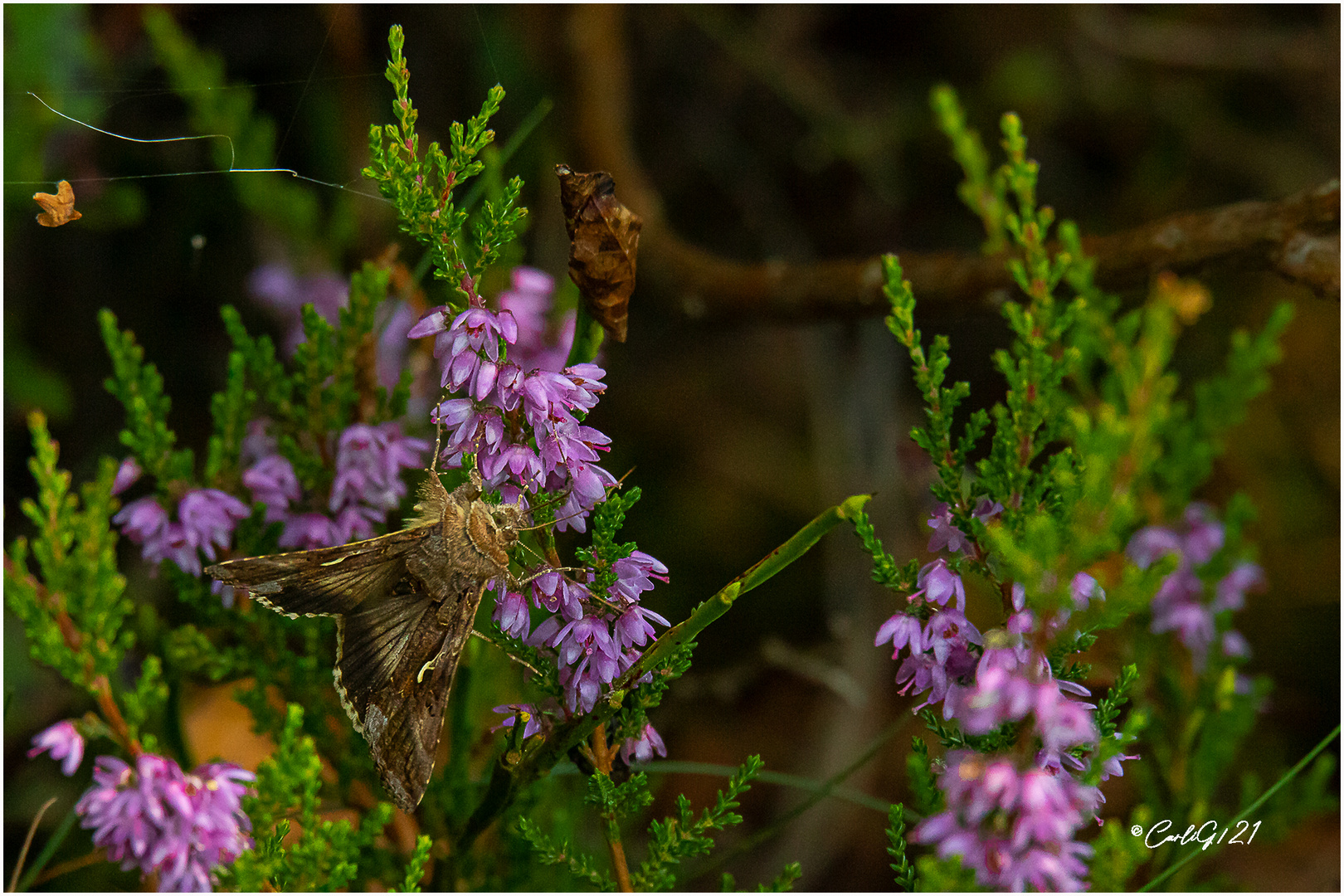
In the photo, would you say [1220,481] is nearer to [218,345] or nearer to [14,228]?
[218,345]

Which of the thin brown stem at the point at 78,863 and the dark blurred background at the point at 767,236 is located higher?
the dark blurred background at the point at 767,236

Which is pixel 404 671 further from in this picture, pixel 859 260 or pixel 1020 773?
pixel 859 260

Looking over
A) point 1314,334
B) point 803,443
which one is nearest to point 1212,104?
point 1314,334

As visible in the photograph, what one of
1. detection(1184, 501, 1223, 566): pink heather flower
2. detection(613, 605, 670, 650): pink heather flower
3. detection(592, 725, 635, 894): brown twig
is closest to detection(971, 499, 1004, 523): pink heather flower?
detection(613, 605, 670, 650): pink heather flower

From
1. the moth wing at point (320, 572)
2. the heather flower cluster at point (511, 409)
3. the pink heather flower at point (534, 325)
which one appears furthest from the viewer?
the pink heather flower at point (534, 325)

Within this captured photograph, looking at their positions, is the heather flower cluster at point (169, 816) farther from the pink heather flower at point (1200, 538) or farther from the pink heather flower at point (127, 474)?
the pink heather flower at point (1200, 538)

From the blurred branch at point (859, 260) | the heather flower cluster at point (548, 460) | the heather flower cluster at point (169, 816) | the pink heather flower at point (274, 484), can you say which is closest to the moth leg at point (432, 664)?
the heather flower cluster at point (548, 460)

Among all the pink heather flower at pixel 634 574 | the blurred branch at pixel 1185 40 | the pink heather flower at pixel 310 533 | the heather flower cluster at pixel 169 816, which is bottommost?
the heather flower cluster at pixel 169 816
